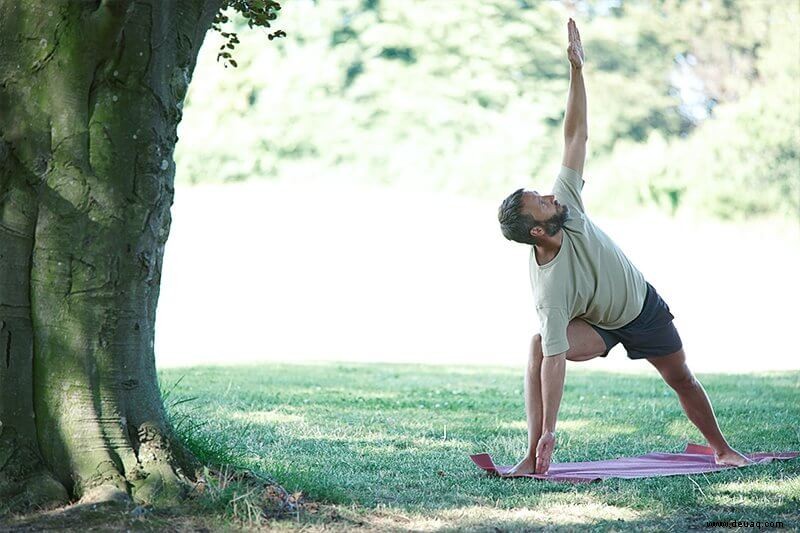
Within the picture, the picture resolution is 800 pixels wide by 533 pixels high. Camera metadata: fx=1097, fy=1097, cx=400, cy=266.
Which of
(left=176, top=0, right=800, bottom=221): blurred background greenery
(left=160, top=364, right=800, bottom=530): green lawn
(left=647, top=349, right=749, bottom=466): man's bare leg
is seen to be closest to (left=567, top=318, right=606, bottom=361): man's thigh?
(left=647, top=349, right=749, bottom=466): man's bare leg

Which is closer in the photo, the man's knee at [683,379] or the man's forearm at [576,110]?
the man's forearm at [576,110]

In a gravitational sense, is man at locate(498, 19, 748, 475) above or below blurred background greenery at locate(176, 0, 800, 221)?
below

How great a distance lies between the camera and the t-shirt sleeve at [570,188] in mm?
5281

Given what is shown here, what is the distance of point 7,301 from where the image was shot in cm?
384

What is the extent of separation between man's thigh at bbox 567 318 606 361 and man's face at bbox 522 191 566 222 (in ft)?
1.83

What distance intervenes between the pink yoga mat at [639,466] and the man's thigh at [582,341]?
54 centimetres

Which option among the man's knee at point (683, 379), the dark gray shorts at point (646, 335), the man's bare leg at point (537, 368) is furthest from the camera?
the man's knee at point (683, 379)

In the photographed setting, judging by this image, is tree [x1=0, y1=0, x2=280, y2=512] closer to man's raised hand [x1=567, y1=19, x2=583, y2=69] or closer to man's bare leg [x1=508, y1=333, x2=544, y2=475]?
man's bare leg [x1=508, y1=333, x2=544, y2=475]

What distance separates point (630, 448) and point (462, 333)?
1148cm

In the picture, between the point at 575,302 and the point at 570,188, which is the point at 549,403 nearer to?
the point at 575,302

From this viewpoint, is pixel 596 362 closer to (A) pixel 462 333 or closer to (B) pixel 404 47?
(A) pixel 462 333

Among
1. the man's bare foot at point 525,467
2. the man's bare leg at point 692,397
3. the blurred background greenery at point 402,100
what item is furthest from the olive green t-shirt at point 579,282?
the blurred background greenery at point 402,100

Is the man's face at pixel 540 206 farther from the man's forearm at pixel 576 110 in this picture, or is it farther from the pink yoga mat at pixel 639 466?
the pink yoga mat at pixel 639 466

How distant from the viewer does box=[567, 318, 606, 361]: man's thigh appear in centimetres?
526
